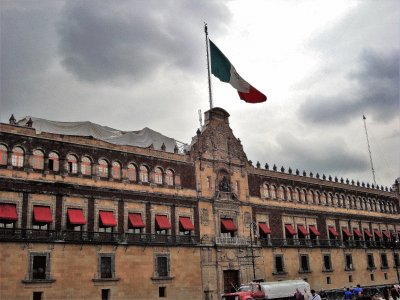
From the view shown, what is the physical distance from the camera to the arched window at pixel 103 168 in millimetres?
39634

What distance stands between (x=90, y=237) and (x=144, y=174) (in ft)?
25.9

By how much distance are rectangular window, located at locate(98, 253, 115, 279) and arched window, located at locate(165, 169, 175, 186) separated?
896 cm

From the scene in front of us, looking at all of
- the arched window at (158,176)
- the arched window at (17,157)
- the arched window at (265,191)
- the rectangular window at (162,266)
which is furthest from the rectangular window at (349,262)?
the arched window at (17,157)

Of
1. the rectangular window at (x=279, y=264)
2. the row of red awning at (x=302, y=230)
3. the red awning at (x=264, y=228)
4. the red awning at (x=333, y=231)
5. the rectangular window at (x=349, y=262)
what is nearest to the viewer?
the red awning at (x=264, y=228)

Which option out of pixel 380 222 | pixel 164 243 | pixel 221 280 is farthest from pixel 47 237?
pixel 380 222

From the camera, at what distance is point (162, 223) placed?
41594 millimetres

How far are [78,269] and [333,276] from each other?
Answer: 32534 mm

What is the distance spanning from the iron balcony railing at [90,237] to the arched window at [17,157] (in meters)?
4.83

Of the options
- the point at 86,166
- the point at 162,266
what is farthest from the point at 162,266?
the point at 86,166

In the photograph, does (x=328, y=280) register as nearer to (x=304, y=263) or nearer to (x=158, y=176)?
(x=304, y=263)

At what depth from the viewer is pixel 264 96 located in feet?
151

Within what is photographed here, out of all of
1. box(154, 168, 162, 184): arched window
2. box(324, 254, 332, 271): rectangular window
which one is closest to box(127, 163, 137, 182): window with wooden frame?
box(154, 168, 162, 184): arched window

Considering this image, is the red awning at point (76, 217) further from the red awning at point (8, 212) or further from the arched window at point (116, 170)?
the arched window at point (116, 170)

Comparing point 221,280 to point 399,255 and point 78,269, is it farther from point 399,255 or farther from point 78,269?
point 399,255
